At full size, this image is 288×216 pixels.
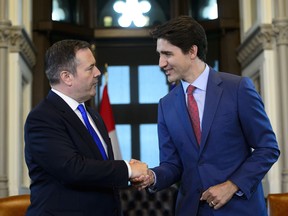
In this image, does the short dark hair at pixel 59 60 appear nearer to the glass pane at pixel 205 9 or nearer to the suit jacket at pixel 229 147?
the suit jacket at pixel 229 147

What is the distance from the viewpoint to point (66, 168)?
2438 mm

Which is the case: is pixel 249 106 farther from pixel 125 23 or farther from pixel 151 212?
pixel 125 23

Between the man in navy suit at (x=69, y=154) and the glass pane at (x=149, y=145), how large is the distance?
14.9 feet

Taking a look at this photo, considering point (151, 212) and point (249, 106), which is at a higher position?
point (249, 106)

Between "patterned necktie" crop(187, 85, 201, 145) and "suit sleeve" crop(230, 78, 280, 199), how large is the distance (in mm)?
203

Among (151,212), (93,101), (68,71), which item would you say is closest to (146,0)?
(93,101)

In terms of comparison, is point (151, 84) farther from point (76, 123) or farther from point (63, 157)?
point (63, 157)

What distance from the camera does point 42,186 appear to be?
2.58m

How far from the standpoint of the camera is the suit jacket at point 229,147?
2.52 meters

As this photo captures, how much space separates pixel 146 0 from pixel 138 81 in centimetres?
110

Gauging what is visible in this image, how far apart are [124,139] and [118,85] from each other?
72 centimetres

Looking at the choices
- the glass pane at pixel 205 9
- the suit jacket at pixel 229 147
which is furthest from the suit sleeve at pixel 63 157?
the glass pane at pixel 205 9

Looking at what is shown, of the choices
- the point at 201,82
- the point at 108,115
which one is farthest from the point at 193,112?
the point at 108,115

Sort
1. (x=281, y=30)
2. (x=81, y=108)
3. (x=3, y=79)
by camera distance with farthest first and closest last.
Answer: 1. (x=281, y=30)
2. (x=3, y=79)
3. (x=81, y=108)
